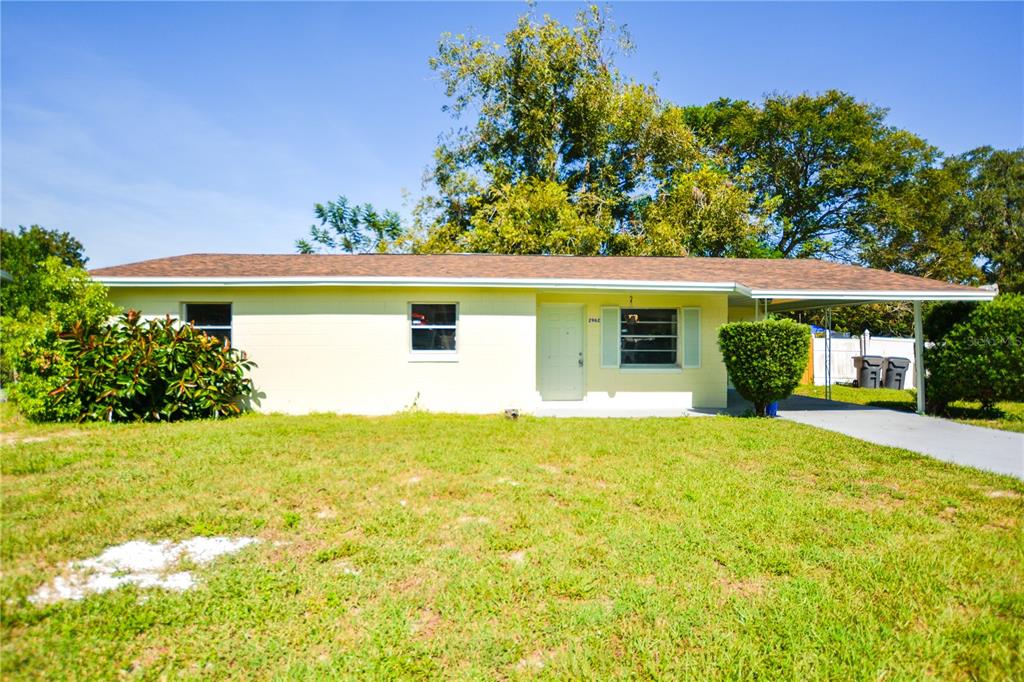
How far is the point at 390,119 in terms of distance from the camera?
16594 millimetres

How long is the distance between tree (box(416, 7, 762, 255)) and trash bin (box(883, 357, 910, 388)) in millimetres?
9137

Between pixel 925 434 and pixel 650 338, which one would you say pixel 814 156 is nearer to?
pixel 650 338

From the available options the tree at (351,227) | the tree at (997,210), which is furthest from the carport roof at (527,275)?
the tree at (997,210)

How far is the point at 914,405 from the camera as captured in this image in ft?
38.9

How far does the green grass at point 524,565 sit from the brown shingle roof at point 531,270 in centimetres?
481

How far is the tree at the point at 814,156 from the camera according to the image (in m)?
29.7

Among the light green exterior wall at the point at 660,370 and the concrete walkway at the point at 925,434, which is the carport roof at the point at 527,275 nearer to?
the light green exterior wall at the point at 660,370

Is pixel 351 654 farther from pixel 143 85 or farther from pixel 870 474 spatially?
pixel 143 85

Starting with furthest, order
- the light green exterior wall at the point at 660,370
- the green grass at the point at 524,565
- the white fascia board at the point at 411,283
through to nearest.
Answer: the light green exterior wall at the point at 660,370
the white fascia board at the point at 411,283
the green grass at the point at 524,565

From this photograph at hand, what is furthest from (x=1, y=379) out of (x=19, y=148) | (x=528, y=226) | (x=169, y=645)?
(x=528, y=226)

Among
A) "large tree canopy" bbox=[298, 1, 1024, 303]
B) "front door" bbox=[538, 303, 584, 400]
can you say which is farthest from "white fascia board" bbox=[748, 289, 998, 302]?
"large tree canopy" bbox=[298, 1, 1024, 303]

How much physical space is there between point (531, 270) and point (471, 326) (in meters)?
2.13

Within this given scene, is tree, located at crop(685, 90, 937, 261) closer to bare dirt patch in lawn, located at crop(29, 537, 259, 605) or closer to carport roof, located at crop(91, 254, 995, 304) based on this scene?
carport roof, located at crop(91, 254, 995, 304)

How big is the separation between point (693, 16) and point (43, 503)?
1614cm
